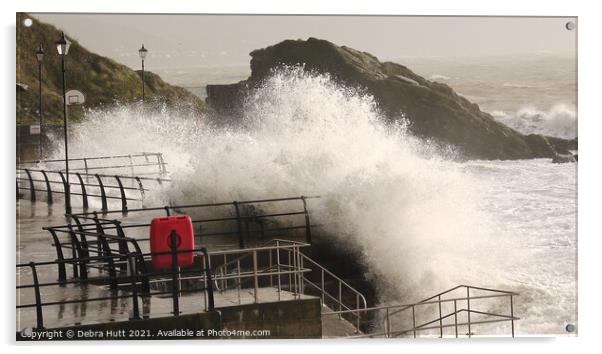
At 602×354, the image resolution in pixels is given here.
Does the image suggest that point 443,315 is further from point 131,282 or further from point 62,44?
point 62,44

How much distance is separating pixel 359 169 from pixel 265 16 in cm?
138

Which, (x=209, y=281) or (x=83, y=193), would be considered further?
(x=83, y=193)

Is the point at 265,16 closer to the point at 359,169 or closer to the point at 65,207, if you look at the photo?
the point at 359,169

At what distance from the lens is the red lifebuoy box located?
9.00m

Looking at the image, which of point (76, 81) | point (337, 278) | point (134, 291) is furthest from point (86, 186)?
point (134, 291)

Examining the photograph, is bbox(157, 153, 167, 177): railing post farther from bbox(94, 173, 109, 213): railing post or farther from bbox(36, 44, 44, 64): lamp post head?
bbox(36, 44, 44, 64): lamp post head

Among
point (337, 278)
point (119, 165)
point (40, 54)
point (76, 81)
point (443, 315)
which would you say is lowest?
point (443, 315)

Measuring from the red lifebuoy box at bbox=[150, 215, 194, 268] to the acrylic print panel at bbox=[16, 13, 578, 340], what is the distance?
0.03 m

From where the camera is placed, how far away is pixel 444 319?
9672mm

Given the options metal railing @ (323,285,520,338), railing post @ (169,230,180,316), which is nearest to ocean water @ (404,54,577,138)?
metal railing @ (323,285,520,338)

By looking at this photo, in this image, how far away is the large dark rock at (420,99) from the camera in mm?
9656

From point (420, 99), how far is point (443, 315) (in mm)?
1438

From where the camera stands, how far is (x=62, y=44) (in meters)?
9.52

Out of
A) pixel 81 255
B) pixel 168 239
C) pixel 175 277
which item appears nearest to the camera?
pixel 175 277
